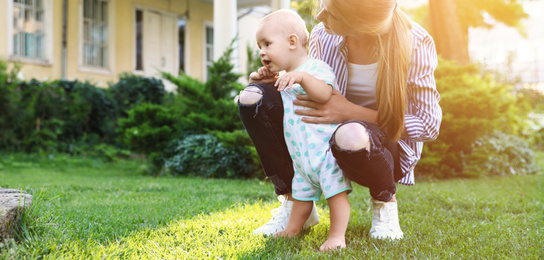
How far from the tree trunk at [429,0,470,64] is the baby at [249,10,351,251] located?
17.2 feet

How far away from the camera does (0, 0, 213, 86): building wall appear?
967 cm

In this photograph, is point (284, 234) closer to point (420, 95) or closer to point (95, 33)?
point (420, 95)

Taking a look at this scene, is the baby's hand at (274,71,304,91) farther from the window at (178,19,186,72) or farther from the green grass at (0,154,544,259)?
the window at (178,19,186,72)

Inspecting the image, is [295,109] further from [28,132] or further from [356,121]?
[28,132]

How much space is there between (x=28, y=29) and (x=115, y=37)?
190cm

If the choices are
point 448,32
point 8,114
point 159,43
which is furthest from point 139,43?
point 448,32

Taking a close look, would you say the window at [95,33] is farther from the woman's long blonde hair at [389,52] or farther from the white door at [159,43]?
the woman's long blonde hair at [389,52]

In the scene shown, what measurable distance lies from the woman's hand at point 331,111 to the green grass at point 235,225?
20.9 inches

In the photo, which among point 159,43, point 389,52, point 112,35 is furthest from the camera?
point 159,43

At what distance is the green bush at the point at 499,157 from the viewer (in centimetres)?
580

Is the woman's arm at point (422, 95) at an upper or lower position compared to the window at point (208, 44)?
lower

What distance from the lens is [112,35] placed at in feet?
35.9

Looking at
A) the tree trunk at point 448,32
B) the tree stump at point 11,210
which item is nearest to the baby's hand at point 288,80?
the tree stump at point 11,210

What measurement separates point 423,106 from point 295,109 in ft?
1.83
